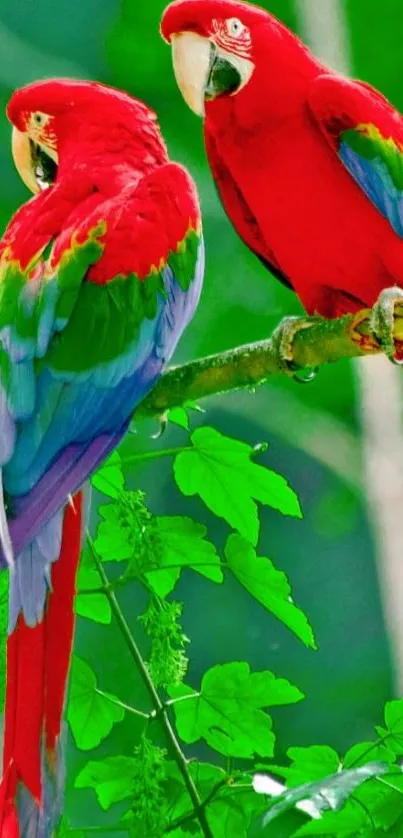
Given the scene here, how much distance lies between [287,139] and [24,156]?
312mm

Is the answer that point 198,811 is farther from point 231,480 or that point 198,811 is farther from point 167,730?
point 231,480

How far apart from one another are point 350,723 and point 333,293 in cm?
62

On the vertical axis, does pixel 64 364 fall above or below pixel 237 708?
above

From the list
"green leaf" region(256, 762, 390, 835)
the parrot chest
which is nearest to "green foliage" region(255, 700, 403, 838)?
"green leaf" region(256, 762, 390, 835)

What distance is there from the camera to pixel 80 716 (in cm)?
123

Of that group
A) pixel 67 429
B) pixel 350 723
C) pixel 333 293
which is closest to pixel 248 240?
pixel 333 293

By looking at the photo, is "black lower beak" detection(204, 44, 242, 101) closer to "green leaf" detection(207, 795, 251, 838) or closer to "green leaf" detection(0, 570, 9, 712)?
"green leaf" detection(0, 570, 9, 712)

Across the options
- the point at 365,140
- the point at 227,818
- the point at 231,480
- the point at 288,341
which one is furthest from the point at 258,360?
the point at 227,818

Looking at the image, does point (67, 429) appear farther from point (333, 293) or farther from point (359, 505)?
point (359, 505)

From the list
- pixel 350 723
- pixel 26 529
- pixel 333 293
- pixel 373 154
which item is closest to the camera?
pixel 26 529

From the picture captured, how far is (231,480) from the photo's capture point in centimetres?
127

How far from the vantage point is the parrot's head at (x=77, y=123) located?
51.0 inches

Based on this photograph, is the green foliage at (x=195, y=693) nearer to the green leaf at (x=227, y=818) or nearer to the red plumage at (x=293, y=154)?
the green leaf at (x=227, y=818)

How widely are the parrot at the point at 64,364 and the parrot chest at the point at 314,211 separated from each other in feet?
0.34
